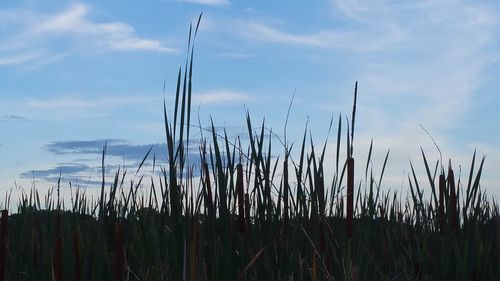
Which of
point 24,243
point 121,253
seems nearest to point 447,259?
point 121,253

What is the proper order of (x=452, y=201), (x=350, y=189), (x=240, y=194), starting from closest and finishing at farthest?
(x=350, y=189), (x=240, y=194), (x=452, y=201)

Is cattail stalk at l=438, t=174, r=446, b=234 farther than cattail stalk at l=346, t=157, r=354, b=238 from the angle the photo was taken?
Yes

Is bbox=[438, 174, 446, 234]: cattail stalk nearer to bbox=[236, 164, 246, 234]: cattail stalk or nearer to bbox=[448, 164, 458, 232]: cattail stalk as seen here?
bbox=[448, 164, 458, 232]: cattail stalk

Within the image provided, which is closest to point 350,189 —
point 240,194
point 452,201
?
point 240,194

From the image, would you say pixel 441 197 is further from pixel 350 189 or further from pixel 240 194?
pixel 240 194

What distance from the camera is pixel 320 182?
2.79m

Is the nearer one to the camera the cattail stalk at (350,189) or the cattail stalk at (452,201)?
the cattail stalk at (350,189)

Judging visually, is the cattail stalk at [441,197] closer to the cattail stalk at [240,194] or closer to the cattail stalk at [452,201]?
the cattail stalk at [452,201]

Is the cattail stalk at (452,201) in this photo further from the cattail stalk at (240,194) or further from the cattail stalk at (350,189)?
the cattail stalk at (240,194)

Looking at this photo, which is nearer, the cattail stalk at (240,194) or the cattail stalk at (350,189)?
the cattail stalk at (350,189)

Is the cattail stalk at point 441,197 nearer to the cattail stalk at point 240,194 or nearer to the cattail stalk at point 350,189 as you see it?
the cattail stalk at point 350,189

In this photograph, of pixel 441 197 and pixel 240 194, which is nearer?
pixel 240 194

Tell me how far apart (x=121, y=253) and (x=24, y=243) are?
1.79 meters

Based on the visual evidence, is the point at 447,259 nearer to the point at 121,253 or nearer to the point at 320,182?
the point at 320,182
